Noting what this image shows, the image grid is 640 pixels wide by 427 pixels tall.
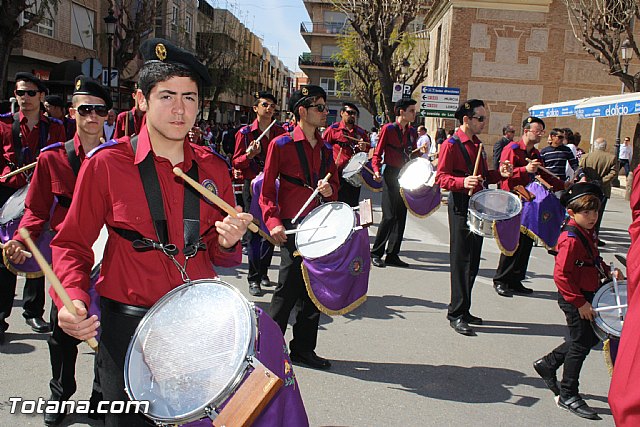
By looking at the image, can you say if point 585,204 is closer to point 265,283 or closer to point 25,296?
point 265,283

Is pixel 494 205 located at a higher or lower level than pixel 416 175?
lower

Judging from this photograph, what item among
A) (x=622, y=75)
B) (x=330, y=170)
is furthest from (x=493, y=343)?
(x=622, y=75)

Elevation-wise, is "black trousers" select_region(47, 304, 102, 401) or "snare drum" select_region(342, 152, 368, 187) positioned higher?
"snare drum" select_region(342, 152, 368, 187)

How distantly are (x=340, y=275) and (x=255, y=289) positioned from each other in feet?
7.98

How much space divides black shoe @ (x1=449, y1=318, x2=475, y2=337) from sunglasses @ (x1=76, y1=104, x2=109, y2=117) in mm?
3734

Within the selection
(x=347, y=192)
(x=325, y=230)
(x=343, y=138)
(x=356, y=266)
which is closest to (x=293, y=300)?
(x=356, y=266)

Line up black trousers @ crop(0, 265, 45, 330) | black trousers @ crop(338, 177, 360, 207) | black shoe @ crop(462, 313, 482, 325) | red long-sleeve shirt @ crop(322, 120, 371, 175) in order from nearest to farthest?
1. black trousers @ crop(0, 265, 45, 330)
2. black shoe @ crop(462, 313, 482, 325)
3. black trousers @ crop(338, 177, 360, 207)
4. red long-sleeve shirt @ crop(322, 120, 371, 175)

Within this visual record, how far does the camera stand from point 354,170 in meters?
9.27

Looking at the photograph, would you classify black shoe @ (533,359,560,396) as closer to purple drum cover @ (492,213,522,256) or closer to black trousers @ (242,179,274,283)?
purple drum cover @ (492,213,522,256)

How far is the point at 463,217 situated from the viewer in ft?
19.2

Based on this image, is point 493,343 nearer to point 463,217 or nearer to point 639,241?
point 463,217

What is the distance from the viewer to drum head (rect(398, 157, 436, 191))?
331 inches

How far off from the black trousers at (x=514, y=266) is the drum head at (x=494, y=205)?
1.53m

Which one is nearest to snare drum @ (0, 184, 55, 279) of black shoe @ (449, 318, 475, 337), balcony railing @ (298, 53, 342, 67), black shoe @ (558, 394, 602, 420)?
black shoe @ (449, 318, 475, 337)
